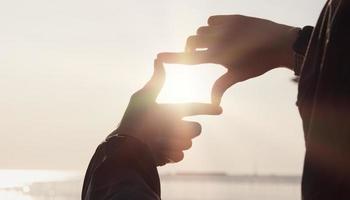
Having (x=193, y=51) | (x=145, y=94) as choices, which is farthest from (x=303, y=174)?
(x=145, y=94)

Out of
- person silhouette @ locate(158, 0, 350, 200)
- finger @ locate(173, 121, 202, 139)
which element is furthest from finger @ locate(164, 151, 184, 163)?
person silhouette @ locate(158, 0, 350, 200)

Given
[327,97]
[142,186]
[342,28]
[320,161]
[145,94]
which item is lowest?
[142,186]

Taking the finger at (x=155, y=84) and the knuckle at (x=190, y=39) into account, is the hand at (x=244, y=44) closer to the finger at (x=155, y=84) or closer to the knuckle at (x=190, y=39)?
the knuckle at (x=190, y=39)

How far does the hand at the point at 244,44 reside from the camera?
165 centimetres

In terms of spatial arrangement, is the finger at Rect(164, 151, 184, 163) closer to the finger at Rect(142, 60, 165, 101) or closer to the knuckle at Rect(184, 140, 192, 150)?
the knuckle at Rect(184, 140, 192, 150)

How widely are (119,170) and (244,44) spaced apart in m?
0.71

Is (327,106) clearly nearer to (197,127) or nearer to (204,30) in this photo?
(204,30)

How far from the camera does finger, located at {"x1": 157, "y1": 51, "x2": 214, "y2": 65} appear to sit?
1739 millimetres

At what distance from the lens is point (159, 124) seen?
87.3 inches

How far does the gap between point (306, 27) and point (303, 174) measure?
54cm

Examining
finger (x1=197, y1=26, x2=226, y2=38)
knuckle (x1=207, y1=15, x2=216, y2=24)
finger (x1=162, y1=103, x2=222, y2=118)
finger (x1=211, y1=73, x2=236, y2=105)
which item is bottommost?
finger (x1=162, y1=103, x2=222, y2=118)

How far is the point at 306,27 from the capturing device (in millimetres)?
1563

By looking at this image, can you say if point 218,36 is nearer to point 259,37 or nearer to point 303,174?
point 259,37

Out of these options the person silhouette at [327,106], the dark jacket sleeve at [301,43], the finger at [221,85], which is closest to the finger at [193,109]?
the finger at [221,85]
